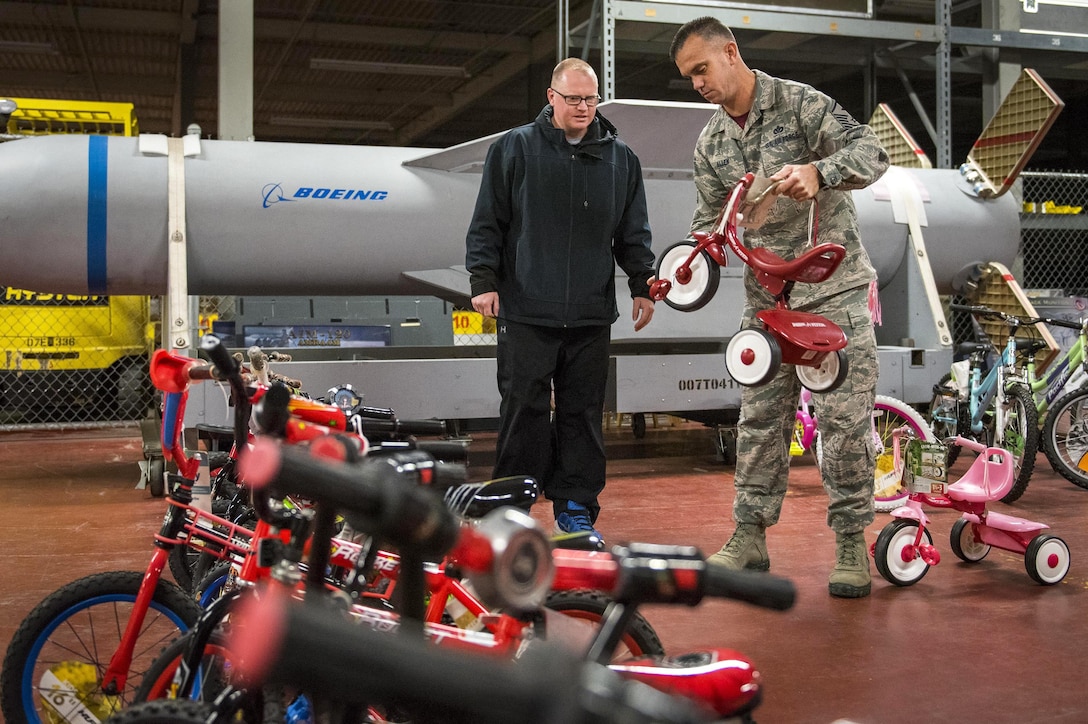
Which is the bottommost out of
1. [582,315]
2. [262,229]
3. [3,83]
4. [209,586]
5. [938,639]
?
[938,639]

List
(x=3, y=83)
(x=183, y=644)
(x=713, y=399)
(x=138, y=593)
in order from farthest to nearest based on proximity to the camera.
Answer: (x=3, y=83), (x=713, y=399), (x=138, y=593), (x=183, y=644)

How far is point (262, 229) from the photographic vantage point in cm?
493

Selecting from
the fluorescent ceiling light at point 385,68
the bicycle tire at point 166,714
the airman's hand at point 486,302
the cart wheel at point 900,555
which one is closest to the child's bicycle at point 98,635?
the bicycle tire at point 166,714

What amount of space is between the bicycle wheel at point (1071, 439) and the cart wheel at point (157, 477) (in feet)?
14.6

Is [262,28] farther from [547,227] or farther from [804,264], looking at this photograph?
[804,264]

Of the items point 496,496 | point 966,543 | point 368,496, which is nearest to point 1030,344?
point 966,543

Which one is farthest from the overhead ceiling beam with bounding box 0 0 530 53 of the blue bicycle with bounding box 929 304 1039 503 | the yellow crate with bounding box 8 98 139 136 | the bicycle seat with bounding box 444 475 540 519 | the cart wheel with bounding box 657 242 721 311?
the bicycle seat with bounding box 444 475 540 519

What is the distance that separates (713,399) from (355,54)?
9950 mm

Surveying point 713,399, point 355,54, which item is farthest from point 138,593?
point 355,54

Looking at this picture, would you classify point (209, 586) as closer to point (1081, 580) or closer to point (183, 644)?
point (183, 644)

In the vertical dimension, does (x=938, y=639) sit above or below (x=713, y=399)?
below

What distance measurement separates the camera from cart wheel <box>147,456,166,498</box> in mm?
4762

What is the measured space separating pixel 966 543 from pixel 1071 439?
80.1 inches

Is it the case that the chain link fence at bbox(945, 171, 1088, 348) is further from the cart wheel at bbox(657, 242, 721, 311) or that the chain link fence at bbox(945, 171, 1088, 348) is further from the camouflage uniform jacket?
the cart wheel at bbox(657, 242, 721, 311)
